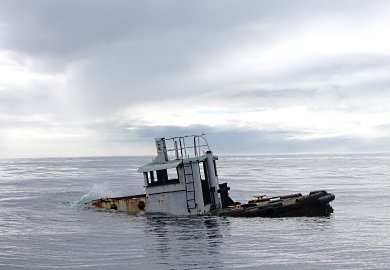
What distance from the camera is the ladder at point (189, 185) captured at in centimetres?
2734

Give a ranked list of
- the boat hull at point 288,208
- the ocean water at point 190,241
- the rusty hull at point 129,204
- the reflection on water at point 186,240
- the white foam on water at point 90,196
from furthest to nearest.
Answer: the white foam on water at point 90,196, the rusty hull at point 129,204, the boat hull at point 288,208, the reflection on water at point 186,240, the ocean water at point 190,241

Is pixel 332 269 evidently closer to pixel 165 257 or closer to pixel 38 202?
pixel 165 257

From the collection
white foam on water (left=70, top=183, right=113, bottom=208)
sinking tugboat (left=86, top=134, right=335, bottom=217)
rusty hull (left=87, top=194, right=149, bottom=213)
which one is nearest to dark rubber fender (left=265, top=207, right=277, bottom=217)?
sinking tugboat (left=86, top=134, right=335, bottom=217)

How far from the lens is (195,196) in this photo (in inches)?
→ 1081

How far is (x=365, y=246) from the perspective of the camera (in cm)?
2092

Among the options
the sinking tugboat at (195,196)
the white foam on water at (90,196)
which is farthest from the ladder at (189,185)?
the white foam on water at (90,196)

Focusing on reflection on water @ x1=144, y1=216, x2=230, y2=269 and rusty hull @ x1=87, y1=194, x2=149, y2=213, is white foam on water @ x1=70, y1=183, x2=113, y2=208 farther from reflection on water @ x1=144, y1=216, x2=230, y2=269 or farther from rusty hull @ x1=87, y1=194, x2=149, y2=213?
reflection on water @ x1=144, y1=216, x2=230, y2=269

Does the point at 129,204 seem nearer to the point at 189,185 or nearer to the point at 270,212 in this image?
the point at 189,185

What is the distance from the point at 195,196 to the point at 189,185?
753mm

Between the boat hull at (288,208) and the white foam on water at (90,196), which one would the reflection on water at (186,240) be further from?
the white foam on water at (90,196)

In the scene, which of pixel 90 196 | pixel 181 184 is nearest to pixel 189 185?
pixel 181 184

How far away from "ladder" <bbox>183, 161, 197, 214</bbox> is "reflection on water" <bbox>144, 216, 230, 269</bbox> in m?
0.81

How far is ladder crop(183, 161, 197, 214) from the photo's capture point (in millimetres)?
27344

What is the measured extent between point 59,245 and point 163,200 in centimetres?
798
